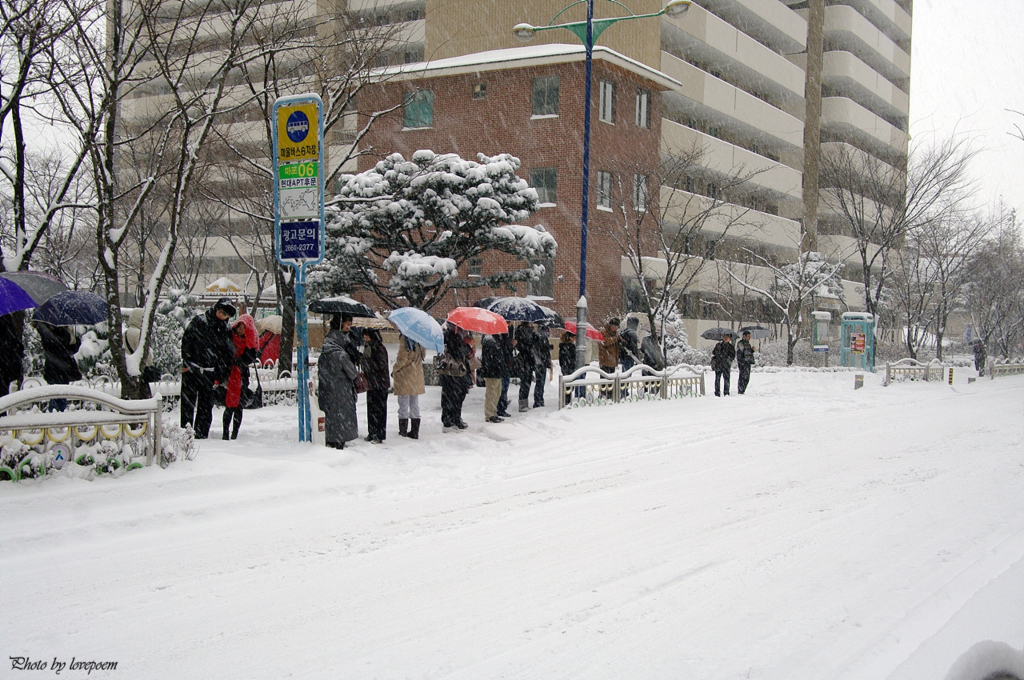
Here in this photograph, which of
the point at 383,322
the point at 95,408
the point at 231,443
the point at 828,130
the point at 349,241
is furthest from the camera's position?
the point at 828,130

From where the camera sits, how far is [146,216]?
2080 cm

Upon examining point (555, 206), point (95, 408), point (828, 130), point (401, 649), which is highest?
point (828, 130)

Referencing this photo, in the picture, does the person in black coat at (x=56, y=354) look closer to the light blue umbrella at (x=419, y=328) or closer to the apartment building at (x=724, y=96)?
the light blue umbrella at (x=419, y=328)

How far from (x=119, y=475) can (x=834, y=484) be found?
22.6 feet

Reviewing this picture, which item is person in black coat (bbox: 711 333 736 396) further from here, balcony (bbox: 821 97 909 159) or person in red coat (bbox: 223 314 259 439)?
balcony (bbox: 821 97 909 159)

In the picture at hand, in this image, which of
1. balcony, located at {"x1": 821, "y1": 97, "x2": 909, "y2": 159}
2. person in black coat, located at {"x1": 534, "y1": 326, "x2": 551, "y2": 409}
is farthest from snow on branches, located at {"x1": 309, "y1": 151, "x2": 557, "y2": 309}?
balcony, located at {"x1": 821, "y1": 97, "x2": 909, "y2": 159}

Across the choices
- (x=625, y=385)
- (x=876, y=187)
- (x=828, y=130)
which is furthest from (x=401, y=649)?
(x=828, y=130)

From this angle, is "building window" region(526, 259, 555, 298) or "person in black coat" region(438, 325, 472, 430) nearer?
"person in black coat" region(438, 325, 472, 430)

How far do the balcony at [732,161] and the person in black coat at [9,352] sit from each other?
22.3 meters

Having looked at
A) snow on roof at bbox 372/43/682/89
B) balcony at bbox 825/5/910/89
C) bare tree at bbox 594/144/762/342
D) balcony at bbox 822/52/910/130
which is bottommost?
bare tree at bbox 594/144/762/342

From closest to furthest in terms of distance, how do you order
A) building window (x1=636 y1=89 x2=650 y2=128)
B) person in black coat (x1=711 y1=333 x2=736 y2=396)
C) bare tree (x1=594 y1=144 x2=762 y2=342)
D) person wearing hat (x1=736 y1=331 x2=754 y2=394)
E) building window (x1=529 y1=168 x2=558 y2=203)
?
person in black coat (x1=711 y1=333 x2=736 y2=396), person wearing hat (x1=736 y1=331 x2=754 y2=394), bare tree (x1=594 y1=144 x2=762 y2=342), building window (x1=529 y1=168 x2=558 y2=203), building window (x1=636 y1=89 x2=650 y2=128)

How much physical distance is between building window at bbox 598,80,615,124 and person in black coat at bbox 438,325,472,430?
19589mm

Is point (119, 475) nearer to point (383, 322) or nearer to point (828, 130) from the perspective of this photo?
point (383, 322)

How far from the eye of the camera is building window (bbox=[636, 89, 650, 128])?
2939 cm
